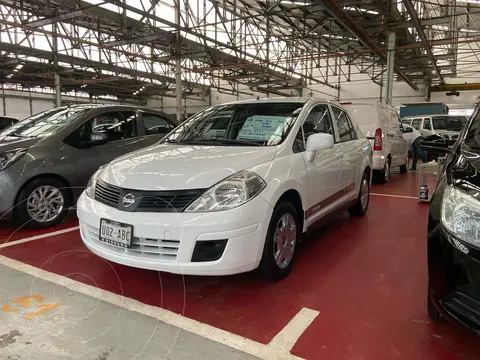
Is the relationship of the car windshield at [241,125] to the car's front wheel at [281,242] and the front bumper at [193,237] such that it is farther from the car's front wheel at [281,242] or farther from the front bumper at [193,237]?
the front bumper at [193,237]

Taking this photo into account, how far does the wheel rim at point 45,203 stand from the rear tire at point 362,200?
359 centimetres

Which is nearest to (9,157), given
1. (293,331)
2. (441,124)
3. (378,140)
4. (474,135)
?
(293,331)

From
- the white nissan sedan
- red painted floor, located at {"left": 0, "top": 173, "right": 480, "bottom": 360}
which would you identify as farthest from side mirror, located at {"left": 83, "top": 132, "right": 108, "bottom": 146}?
the white nissan sedan

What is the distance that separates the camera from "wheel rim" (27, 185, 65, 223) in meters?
4.04

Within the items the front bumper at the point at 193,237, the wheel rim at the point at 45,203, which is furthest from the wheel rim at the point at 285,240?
the wheel rim at the point at 45,203

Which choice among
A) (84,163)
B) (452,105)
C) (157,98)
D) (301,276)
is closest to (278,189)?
(301,276)

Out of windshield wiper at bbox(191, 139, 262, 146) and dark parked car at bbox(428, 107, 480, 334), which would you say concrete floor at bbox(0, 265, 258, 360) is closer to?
dark parked car at bbox(428, 107, 480, 334)

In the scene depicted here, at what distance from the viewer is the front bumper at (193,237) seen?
227 cm

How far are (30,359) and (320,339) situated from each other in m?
1.56

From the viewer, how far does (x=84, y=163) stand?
14.6 ft

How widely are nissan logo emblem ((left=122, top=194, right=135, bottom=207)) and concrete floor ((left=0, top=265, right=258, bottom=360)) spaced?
69cm

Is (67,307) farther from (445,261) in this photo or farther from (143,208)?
(445,261)

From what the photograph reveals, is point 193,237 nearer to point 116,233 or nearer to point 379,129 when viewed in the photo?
point 116,233

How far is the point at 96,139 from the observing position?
4.45 m
